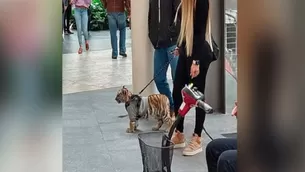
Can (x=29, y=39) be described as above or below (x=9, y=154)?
above

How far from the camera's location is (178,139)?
5379 mm

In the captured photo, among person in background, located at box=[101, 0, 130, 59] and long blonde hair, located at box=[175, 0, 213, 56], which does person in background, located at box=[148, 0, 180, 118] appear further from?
person in background, located at box=[101, 0, 130, 59]

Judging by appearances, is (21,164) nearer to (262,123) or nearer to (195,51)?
(262,123)

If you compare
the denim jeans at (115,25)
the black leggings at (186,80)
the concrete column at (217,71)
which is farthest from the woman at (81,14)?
the black leggings at (186,80)

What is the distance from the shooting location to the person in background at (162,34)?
613cm

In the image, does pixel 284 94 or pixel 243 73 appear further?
pixel 243 73

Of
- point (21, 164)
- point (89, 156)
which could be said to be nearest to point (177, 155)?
point (89, 156)

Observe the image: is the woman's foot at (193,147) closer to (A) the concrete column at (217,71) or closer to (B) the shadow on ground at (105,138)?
(B) the shadow on ground at (105,138)

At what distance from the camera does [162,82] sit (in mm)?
6598

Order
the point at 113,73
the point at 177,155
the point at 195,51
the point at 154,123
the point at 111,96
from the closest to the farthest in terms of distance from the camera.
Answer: the point at 195,51 → the point at 177,155 → the point at 154,123 → the point at 111,96 → the point at 113,73

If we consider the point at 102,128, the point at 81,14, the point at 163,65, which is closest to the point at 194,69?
the point at 163,65

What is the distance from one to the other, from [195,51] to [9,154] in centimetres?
347

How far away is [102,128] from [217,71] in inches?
65.2

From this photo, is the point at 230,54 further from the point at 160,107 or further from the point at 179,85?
the point at 179,85
